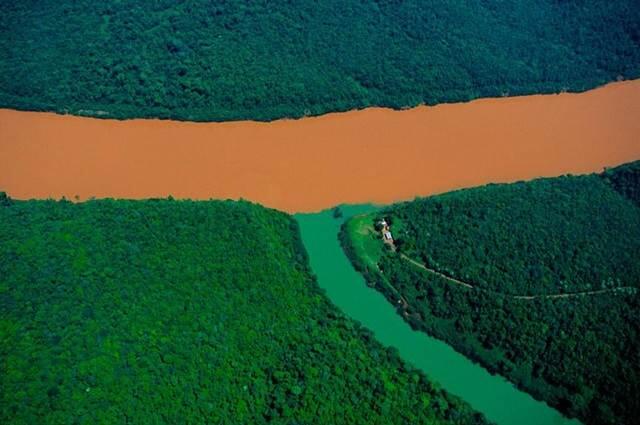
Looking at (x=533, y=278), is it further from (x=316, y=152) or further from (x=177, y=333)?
(x=177, y=333)

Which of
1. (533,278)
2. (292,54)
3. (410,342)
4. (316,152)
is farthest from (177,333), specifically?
(292,54)

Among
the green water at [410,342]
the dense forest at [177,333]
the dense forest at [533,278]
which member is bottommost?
the dense forest at [177,333]

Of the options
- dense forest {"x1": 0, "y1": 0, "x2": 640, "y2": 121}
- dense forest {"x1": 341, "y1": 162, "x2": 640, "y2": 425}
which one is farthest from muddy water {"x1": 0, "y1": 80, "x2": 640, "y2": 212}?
dense forest {"x1": 341, "y1": 162, "x2": 640, "y2": 425}

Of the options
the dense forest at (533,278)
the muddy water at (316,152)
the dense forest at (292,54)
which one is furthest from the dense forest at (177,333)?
the dense forest at (292,54)

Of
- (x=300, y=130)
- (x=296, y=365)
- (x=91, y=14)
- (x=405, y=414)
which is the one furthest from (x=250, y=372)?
(x=91, y=14)

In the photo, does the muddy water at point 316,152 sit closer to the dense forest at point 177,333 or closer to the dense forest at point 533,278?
the dense forest at point 533,278

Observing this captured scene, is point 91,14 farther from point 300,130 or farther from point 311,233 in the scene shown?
point 311,233
